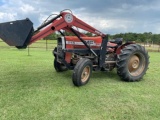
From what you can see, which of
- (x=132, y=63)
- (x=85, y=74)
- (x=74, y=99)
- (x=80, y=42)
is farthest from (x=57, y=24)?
(x=132, y=63)

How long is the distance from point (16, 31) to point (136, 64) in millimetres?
3867

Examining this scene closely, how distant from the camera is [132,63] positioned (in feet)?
22.4

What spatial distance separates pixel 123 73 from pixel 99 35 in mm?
1309

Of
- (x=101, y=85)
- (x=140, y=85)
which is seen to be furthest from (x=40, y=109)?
(x=140, y=85)

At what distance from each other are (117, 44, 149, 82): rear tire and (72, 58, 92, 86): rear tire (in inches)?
41.1

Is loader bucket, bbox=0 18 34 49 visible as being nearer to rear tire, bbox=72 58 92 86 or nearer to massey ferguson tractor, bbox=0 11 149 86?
massey ferguson tractor, bbox=0 11 149 86

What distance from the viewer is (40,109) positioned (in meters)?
4.14

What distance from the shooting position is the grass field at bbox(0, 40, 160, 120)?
13.1 feet

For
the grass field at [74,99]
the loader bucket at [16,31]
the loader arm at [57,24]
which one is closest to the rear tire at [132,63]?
the grass field at [74,99]

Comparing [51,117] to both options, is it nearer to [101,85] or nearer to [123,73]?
[101,85]

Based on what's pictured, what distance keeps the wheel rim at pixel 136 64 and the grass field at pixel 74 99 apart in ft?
1.25

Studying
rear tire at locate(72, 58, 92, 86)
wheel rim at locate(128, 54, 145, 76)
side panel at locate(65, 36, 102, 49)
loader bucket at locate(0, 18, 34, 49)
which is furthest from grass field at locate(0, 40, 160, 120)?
loader bucket at locate(0, 18, 34, 49)

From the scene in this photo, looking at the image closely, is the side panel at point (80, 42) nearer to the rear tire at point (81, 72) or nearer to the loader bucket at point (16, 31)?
the rear tire at point (81, 72)

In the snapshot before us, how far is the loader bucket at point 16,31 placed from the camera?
192 inches
